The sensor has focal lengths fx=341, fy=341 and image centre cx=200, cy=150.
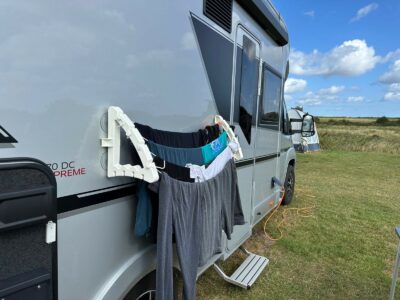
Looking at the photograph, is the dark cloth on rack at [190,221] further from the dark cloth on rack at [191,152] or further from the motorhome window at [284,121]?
the motorhome window at [284,121]

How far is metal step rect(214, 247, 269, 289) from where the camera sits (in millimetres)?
3248

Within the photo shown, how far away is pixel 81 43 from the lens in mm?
1478

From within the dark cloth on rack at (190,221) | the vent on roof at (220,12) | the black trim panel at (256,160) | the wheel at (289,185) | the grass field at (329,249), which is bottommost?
the grass field at (329,249)

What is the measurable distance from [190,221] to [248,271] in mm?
1748

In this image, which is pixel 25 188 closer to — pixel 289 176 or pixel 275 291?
pixel 275 291

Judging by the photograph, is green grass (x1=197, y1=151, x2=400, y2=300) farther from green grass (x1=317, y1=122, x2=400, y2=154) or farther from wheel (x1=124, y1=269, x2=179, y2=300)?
green grass (x1=317, y1=122, x2=400, y2=154)

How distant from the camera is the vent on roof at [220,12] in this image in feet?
8.13

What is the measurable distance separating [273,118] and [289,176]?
2.09 meters

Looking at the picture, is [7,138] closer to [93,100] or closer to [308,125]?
[93,100]

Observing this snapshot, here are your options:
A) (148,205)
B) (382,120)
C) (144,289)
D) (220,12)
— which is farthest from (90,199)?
(382,120)

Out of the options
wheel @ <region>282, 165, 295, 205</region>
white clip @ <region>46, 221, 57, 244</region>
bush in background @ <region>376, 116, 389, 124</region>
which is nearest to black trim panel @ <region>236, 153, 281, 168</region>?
wheel @ <region>282, 165, 295, 205</region>

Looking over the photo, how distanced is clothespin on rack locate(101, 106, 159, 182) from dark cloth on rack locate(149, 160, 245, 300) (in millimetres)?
154

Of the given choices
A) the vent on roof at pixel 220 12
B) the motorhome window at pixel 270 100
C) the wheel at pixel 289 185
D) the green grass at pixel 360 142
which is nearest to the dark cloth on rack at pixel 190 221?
the vent on roof at pixel 220 12

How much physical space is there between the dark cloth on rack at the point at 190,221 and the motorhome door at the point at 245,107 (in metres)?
0.63
